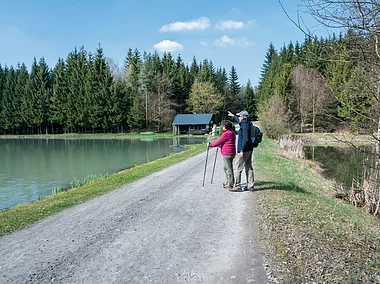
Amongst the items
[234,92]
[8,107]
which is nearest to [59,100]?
[8,107]

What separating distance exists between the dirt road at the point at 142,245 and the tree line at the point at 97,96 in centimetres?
5432

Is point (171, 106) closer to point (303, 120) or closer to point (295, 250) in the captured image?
point (303, 120)

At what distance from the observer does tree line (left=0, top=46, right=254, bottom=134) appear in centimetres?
6188

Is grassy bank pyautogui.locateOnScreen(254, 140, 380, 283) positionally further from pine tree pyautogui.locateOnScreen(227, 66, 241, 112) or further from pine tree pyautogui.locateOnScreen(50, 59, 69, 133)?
pine tree pyautogui.locateOnScreen(227, 66, 241, 112)

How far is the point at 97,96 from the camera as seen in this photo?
62094 millimetres

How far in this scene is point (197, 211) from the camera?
689cm

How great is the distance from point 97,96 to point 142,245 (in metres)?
61.0

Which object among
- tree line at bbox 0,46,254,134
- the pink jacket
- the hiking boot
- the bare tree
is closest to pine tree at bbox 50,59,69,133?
tree line at bbox 0,46,254,134

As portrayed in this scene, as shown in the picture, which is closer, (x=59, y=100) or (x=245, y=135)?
(x=245, y=135)

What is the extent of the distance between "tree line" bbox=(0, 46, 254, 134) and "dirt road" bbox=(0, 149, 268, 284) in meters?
54.3

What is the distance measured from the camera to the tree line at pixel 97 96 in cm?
6188

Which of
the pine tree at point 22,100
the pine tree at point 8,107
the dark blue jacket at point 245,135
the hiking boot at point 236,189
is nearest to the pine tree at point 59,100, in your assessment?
the pine tree at point 22,100

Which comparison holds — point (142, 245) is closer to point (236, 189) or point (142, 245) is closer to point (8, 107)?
point (236, 189)

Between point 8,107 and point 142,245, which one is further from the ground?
point 8,107
